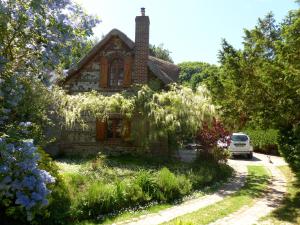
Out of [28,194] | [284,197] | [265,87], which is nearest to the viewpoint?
[28,194]

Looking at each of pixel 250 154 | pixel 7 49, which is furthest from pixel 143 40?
pixel 7 49

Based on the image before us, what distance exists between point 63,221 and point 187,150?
15429 mm

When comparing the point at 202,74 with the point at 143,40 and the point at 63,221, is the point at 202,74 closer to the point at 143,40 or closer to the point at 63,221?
the point at 143,40

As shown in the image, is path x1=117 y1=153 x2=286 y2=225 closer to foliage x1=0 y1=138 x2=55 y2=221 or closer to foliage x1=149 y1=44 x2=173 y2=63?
foliage x1=0 y1=138 x2=55 y2=221

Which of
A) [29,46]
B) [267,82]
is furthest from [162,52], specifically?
[29,46]

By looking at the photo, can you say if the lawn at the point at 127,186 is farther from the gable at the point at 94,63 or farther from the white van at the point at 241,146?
the white van at the point at 241,146

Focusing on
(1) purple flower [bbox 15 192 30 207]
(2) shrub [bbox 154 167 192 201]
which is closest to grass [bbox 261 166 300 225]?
(2) shrub [bbox 154 167 192 201]

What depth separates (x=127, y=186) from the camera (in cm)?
1219

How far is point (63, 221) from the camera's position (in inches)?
394

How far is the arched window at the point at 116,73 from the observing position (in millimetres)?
20828

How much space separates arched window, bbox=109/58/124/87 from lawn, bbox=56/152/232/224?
204 inches

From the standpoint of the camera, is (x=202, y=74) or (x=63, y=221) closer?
(x=63, y=221)

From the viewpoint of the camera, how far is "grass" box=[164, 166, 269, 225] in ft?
35.2

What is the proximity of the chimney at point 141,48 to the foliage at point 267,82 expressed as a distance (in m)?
4.10
